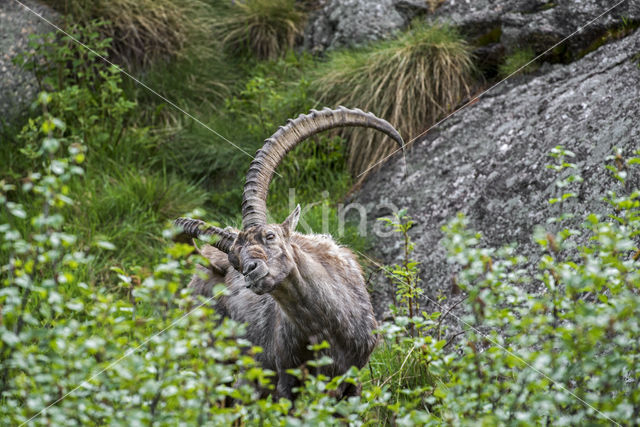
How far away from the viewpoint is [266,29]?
459 inches

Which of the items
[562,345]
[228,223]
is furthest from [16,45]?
[562,345]

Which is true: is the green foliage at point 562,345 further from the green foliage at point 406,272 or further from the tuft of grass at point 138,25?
the tuft of grass at point 138,25

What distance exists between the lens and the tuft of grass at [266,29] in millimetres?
11508

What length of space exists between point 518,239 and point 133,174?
15.8 ft

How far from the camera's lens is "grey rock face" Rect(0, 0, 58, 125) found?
10.0m

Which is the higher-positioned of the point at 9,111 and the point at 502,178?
the point at 9,111

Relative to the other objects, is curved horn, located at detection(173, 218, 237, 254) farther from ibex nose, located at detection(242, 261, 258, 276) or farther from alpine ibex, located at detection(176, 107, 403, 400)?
ibex nose, located at detection(242, 261, 258, 276)

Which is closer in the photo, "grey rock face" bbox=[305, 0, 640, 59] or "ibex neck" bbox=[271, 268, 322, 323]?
"ibex neck" bbox=[271, 268, 322, 323]

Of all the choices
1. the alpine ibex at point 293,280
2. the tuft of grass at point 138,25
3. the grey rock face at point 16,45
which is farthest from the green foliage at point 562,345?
the tuft of grass at point 138,25

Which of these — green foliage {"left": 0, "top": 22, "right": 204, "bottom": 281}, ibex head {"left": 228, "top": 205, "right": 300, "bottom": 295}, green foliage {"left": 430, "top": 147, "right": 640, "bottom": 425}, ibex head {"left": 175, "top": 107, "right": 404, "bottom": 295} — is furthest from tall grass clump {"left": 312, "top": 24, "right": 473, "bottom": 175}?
green foliage {"left": 430, "top": 147, "right": 640, "bottom": 425}

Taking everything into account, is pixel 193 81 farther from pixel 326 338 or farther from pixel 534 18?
pixel 326 338

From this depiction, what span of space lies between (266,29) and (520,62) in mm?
4416

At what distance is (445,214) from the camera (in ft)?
25.7

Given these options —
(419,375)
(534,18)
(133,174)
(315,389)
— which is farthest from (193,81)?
(315,389)
